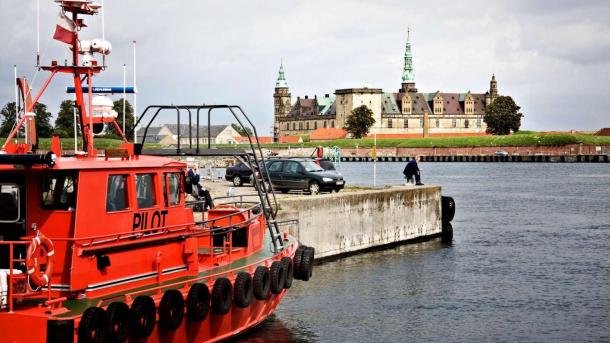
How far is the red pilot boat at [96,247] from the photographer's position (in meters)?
12.2

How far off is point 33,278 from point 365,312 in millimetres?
11234

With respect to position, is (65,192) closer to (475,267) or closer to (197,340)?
(197,340)

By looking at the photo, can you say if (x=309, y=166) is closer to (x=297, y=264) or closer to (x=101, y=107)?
(x=297, y=264)

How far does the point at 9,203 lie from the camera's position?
1305 cm

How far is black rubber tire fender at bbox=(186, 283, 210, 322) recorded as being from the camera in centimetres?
1424

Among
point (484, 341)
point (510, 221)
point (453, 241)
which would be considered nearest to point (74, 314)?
point (484, 341)

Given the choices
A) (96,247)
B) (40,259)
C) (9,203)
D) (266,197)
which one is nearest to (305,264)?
(266,197)

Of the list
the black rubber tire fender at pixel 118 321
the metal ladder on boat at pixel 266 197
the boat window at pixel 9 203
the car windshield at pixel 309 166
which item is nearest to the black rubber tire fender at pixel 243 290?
the metal ladder on boat at pixel 266 197

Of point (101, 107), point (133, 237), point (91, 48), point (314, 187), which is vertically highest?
point (91, 48)

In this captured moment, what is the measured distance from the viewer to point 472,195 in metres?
67.0

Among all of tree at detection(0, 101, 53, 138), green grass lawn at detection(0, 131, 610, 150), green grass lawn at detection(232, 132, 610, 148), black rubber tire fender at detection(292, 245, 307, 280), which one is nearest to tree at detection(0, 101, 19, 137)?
tree at detection(0, 101, 53, 138)

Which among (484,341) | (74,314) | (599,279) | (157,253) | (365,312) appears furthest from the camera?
(599,279)

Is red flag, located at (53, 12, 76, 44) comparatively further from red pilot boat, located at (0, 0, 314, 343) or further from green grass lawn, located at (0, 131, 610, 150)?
green grass lawn, located at (0, 131, 610, 150)

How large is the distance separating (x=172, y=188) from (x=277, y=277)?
3292 mm
